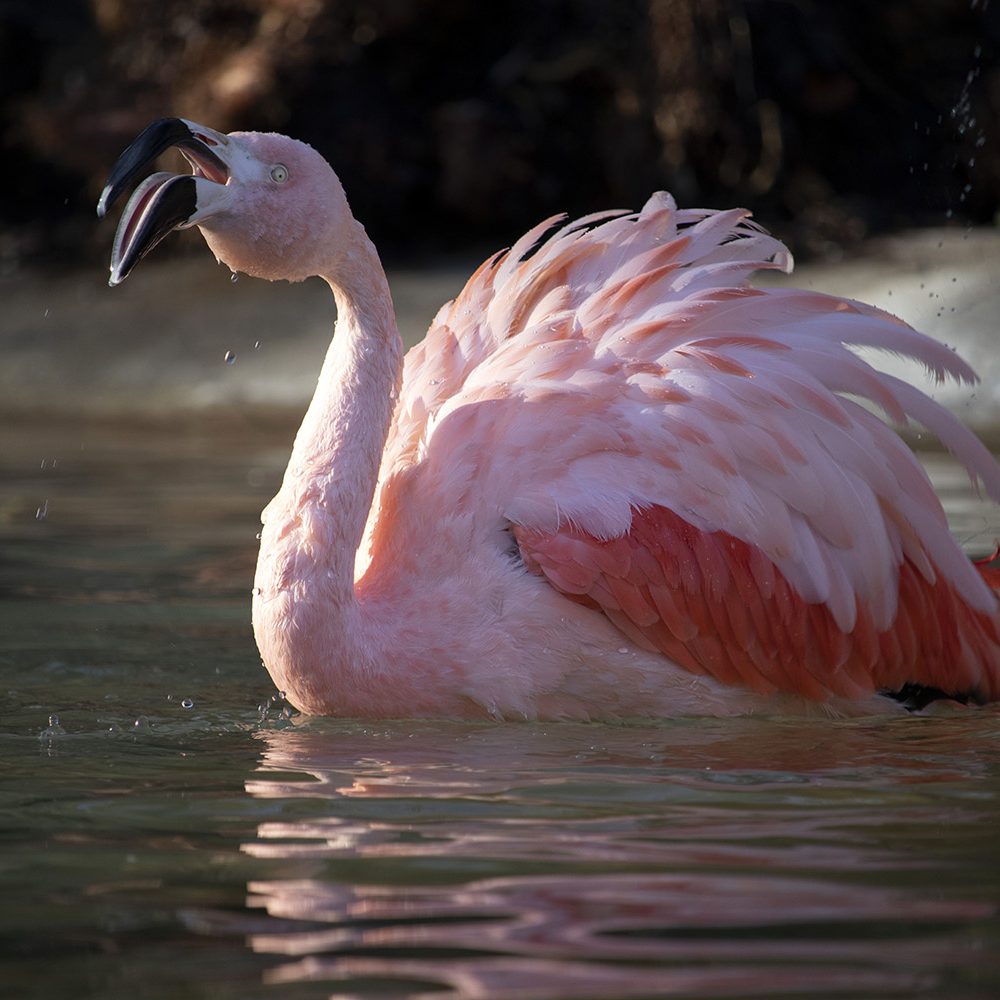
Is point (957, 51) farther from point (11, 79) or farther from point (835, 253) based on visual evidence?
point (11, 79)

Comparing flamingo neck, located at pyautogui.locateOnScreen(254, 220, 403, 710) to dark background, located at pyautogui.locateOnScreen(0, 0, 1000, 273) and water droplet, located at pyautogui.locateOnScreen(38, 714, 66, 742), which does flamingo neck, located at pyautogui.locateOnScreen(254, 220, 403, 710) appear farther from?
dark background, located at pyautogui.locateOnScreen(0, 0, 1000, 273)

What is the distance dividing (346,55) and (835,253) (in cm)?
366

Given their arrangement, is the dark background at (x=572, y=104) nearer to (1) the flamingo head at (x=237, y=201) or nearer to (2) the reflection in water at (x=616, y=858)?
(1) the flamingo head at (x=237, y=201)

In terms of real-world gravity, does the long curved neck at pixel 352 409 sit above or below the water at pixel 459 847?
above

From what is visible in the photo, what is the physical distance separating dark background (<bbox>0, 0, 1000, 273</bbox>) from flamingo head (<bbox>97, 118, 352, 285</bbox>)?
27.2 ft

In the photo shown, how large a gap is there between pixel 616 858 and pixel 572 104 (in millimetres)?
10844

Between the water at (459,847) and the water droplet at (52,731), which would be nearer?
the water at (459,847)

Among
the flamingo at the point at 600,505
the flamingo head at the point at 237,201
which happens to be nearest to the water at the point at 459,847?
the flamingo at the point at 600,505

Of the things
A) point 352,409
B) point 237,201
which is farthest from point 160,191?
point 352,409

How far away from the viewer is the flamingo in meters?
4.23

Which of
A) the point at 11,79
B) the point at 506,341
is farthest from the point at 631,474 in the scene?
the point at 11,79

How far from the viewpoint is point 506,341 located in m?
4.76

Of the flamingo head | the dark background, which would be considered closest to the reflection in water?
the flamingo head

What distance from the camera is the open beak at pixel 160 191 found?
3.97 m
